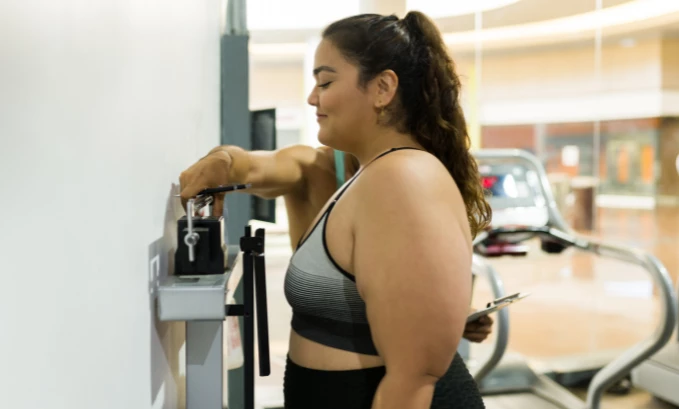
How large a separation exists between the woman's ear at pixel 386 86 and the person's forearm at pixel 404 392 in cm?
52

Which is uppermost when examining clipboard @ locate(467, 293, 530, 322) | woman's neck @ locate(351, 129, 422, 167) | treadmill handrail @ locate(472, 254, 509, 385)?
woman's neck @ locate(351, 129, 422, 167)

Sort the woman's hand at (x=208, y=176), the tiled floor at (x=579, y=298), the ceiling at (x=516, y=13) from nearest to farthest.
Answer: the woman's hand at (x=208, y=176) < the tiled floor at (x=579, y=298) < the ceiling at (x=516, y=13)

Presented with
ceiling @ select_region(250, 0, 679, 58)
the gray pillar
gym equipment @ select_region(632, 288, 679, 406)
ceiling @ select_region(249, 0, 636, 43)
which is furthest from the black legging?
ceiling @ select_region(250, 0, 679, 58)

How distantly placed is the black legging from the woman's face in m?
0.46

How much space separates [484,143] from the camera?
24.5ft

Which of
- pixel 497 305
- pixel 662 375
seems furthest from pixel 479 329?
pixel 662 375

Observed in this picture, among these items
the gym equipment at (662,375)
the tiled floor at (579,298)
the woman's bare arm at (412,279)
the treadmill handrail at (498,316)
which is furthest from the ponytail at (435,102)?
the gym equipment at (662,375)

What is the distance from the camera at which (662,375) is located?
373 centimetres

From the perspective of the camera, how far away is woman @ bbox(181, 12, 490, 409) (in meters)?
1.05

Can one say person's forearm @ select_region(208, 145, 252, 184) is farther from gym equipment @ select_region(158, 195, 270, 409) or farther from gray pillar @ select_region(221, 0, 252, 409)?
gray pillar @ select_region(221, 0, 252, 409)

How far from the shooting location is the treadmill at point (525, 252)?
3115 millimetres

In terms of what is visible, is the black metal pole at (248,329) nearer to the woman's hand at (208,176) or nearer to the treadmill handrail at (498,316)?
the woman's hand at (208,176)

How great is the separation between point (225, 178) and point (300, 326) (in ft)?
1.39

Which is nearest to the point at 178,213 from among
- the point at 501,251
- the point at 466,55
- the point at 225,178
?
the point at 225,178
